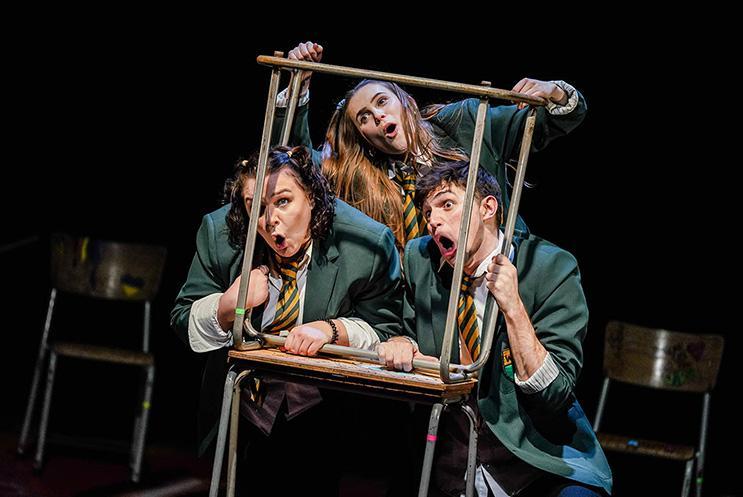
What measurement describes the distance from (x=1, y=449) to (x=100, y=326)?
88 centimetres

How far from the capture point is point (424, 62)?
420 cm

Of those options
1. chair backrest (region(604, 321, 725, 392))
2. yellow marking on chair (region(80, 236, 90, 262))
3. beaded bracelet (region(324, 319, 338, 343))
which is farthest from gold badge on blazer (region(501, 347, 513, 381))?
yellow marking on chair (region(80, 236, 90, 262))

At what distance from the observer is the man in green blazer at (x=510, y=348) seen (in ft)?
7.82

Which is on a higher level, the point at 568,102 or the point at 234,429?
the point at 568,102

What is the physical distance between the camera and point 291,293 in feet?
8.57

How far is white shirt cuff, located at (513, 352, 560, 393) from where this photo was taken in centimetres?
234

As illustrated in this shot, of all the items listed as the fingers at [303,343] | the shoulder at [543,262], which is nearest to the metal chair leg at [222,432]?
the fingers at [303,343]

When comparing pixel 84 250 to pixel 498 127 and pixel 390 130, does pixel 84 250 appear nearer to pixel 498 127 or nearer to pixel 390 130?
pixel 390 130

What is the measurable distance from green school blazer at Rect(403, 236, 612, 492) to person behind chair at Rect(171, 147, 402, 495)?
0.14m

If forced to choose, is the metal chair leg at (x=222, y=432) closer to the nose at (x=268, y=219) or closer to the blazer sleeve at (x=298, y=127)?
the nose at (x=268, y=219)

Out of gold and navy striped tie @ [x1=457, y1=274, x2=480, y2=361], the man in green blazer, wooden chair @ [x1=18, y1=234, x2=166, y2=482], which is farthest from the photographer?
wooden chair @ [x1=18, y1=234, x2=166, y2=482]

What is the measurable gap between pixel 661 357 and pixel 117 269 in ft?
7.62

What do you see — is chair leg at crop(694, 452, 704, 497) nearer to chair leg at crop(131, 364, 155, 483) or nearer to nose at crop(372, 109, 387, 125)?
nose at crop(372, 109, 387, 125)

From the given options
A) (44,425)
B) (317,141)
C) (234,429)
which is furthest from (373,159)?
(44,425)
